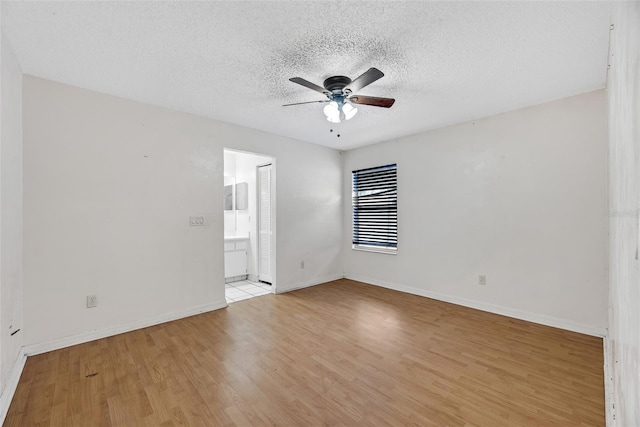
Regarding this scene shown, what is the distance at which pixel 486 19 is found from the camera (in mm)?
1814

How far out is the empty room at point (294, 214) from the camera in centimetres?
176

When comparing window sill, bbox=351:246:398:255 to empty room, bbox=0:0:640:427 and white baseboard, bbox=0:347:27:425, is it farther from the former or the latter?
white baseboard, bbox=0:347:27:425

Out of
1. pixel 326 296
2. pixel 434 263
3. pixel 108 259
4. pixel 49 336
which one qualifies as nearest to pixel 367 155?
pixel 434 263

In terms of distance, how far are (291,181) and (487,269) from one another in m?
3.16

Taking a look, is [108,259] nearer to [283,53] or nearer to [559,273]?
[283,53]

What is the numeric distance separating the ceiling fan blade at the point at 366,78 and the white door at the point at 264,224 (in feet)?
9.15

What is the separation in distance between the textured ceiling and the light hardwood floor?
255 cm

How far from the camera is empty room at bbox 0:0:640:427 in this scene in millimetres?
1758

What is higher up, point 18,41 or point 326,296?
point 18,41

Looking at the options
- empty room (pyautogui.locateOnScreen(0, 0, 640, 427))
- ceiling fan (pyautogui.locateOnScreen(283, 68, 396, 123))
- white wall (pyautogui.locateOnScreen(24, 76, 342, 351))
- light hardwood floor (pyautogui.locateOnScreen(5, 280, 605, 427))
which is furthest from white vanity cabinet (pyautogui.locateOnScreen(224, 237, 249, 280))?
ceiling fan (pyautogui.locateOnScreen(283, 68, 396, 123))

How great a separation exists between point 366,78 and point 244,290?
380 centimetres

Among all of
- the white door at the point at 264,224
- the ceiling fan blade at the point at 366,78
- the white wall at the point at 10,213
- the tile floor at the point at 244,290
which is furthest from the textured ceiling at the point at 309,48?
the tile floor at the point at 244,290

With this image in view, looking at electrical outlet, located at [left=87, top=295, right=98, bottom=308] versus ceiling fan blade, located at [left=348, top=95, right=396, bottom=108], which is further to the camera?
electrical outlet, located at [left=87, top=295, right=98, bottom=308]

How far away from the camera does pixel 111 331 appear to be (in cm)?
289
